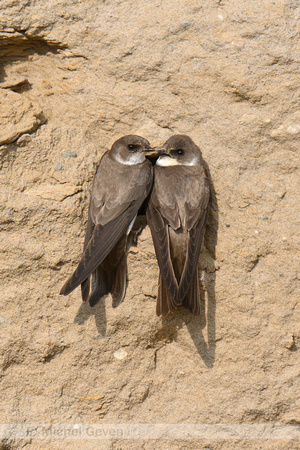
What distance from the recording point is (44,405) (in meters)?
2.89

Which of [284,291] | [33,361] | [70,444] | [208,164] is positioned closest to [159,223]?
[208,164]

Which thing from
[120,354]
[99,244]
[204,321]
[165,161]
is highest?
[165,161]

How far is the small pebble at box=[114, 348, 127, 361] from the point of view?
300cm

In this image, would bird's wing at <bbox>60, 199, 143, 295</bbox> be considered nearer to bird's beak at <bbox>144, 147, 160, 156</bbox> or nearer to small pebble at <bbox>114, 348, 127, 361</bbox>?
bird's beak at <bbox>144, 147, 160, 156</bbox>

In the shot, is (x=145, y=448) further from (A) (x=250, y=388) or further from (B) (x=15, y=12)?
(B) (x=15, y=12)

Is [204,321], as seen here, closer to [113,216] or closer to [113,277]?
[113,277]

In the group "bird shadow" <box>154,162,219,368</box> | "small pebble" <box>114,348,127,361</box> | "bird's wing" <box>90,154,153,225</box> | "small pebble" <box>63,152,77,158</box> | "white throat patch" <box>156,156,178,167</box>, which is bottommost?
"small pebble" <box>114,348,127,361</box>

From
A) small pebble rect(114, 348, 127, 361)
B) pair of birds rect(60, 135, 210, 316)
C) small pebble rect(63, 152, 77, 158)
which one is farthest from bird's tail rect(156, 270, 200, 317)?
small pebble rect(63, 152, 77, 158)

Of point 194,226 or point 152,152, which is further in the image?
point 152,152

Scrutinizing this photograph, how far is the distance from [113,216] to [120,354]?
2.29 feet

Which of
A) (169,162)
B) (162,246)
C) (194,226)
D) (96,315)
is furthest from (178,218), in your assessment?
(96,315)

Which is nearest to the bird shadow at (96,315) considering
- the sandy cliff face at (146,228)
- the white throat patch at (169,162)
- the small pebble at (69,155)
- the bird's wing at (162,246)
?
the sandy cliff face at (146,228)

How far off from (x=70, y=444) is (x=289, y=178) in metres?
1.72

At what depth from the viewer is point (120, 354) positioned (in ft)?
9.86
